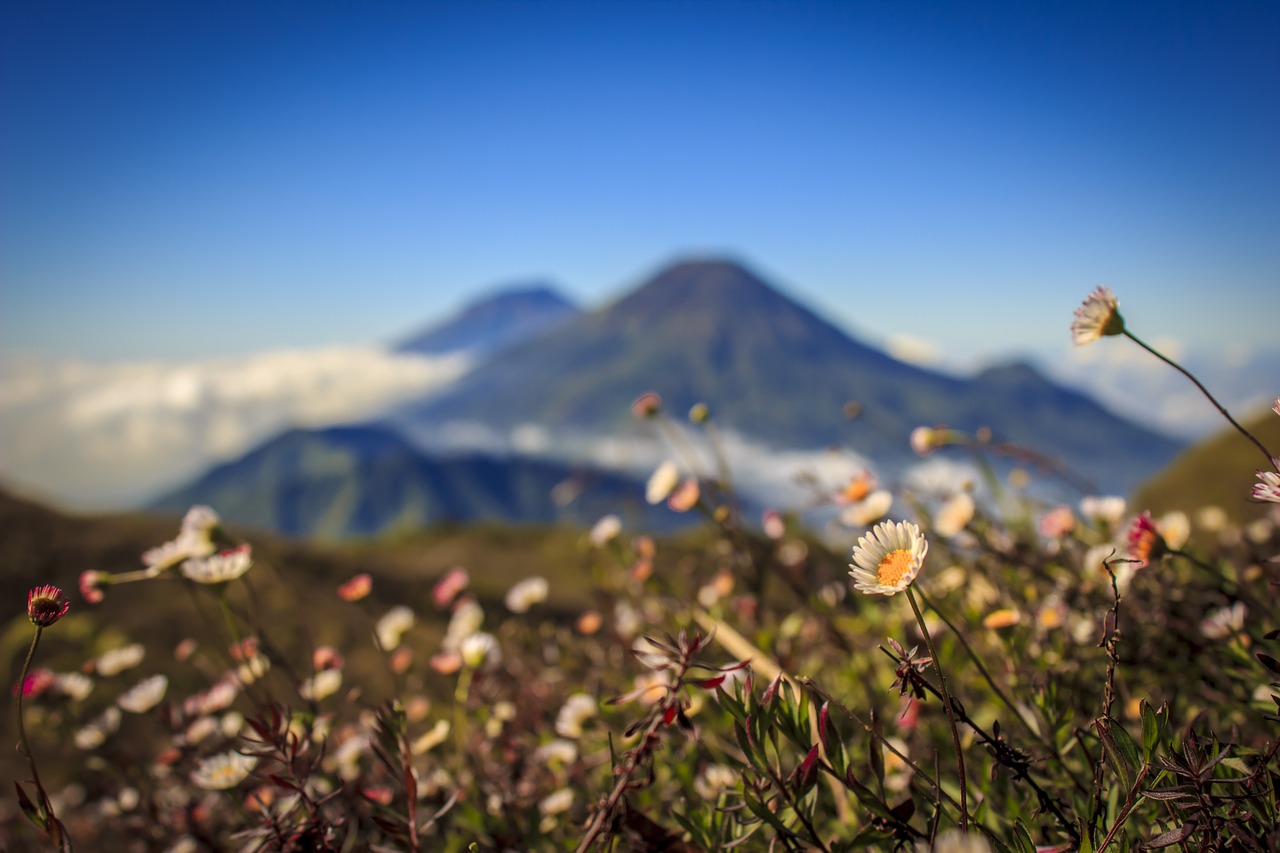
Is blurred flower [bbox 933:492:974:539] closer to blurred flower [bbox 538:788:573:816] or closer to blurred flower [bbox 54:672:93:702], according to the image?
blurred flower [bbox 538:788:573:816]

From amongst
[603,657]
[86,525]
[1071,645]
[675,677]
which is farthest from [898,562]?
[86,525]

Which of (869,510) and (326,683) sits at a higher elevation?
(869,510)

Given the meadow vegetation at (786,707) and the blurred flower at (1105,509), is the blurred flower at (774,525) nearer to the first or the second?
the meadow vegetation at (786,707)

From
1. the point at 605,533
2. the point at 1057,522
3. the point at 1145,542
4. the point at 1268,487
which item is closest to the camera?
the point at 1268,487

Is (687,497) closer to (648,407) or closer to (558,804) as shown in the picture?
(648,407)

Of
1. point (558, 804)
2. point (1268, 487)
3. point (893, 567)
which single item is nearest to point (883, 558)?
point (893, 567)

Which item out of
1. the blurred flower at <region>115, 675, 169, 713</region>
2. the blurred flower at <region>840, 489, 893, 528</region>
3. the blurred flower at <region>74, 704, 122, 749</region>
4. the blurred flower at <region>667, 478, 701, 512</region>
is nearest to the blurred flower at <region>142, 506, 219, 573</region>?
the blurred flower at <region>115, 675, 169, 713</region>

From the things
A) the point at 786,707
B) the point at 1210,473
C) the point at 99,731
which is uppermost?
the point at 786,707
